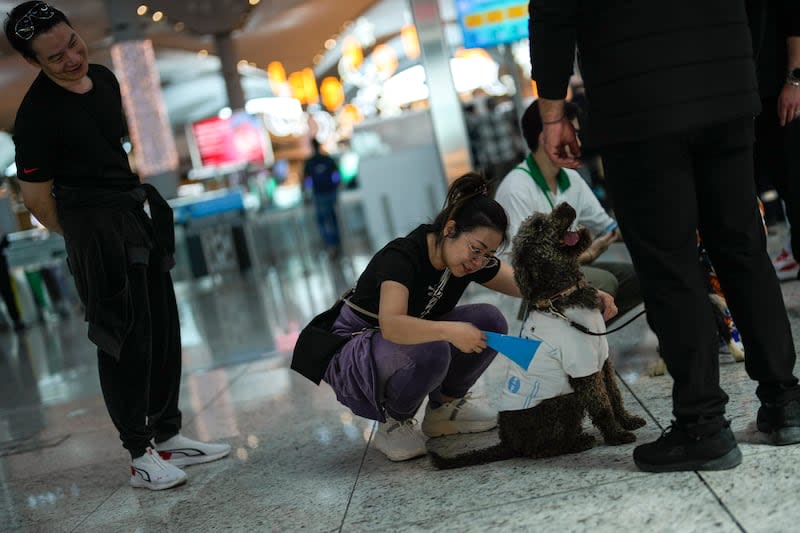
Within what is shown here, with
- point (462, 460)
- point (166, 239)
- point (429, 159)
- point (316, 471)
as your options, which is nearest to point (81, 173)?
point (166, 239)

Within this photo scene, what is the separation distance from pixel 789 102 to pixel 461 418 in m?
1.57

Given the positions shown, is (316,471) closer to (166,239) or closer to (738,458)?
(166,239)

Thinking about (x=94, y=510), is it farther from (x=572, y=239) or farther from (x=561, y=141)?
(x=561, y=141)

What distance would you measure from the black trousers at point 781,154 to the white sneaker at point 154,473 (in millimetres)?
2636

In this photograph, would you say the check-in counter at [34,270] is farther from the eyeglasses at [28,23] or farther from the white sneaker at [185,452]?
the eyeglasses at [28,23]

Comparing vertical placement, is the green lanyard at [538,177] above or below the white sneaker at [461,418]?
above

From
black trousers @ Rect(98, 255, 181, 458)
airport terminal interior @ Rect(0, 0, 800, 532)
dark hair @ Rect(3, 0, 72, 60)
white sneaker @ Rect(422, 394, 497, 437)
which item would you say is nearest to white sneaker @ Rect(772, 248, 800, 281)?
airport terminal interior @ Rect(0, 0, 800, 532)

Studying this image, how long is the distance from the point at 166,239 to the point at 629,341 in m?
2.11

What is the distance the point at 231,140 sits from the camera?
19.5 metres

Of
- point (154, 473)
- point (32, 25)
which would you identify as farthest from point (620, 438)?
point (32, 25)

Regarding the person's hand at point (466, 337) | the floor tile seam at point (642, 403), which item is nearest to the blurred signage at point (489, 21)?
the floor tile seam at point (642, 403)

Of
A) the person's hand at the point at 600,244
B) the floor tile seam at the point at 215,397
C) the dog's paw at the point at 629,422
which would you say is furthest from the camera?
the floor tile seam at the point at 215,397

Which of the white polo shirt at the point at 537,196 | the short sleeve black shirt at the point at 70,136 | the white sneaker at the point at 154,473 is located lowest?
the white sneaker at the point at 154,473

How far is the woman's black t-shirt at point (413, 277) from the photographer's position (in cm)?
274
